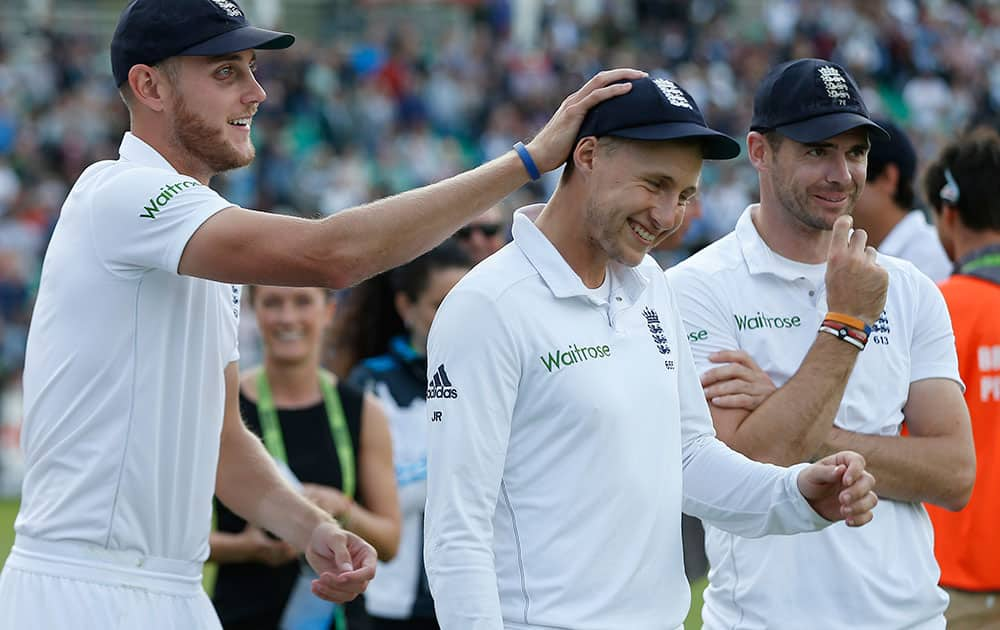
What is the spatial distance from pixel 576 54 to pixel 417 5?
4.31 m

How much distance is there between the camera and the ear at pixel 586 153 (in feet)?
12.6

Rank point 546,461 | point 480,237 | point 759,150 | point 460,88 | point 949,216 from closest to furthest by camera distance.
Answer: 1. point 546,461
2. point 759,150
3. point 949,216
4. point 480,237
5. point 460,88

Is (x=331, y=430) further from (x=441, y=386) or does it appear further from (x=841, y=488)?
(x=841, y=488)

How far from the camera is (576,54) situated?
29.9m

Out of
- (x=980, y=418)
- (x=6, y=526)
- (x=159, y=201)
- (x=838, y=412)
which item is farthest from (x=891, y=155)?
(x=6, y=526)

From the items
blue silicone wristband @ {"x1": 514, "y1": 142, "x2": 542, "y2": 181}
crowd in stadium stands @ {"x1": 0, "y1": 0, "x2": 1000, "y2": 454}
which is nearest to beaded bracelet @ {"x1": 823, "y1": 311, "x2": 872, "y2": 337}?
blue silicone wristband @ {"x1": 514, "y1": 142, "x2": 542, "y2": 181}

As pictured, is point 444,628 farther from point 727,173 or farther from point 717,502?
point 727,173

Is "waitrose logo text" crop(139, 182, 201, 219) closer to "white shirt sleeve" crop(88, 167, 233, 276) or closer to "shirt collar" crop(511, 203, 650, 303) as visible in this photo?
"white shirt sleeve" crop(88, 167, 233, 276)

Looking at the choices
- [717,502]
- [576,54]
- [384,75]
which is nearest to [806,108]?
[717,502]

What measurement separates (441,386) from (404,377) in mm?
3042

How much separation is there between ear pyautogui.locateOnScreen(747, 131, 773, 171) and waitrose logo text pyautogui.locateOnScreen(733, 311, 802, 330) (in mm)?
480

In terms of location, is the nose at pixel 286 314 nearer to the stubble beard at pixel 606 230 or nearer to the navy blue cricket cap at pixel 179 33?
the navy blue cricket cap at pixel 179 33

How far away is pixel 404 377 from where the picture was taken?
21.9ft

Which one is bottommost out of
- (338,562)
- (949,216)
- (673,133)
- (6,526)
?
(6,526)
